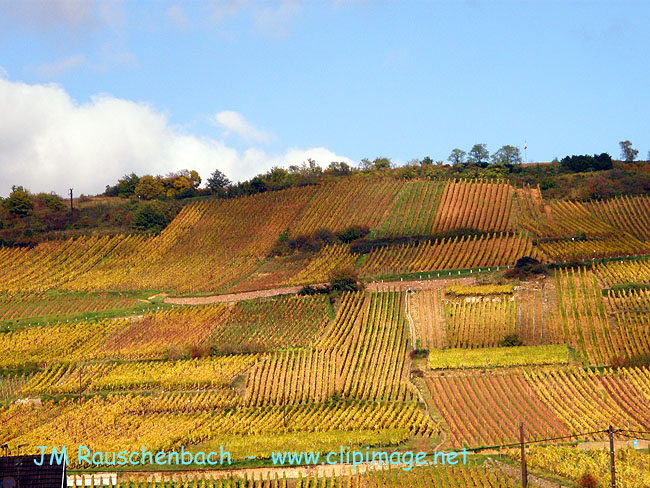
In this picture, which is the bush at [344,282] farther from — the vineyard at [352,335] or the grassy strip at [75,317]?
the grassy strip at [75,317]

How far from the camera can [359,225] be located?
8944 centimetres

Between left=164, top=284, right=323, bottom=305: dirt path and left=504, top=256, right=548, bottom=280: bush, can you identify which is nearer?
left=504, top=256, right=548, bottom=280: bush

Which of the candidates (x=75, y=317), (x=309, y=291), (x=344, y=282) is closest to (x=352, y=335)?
(x=344, y=282)

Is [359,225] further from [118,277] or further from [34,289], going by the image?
[34,289]

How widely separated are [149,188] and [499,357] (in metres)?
74.1

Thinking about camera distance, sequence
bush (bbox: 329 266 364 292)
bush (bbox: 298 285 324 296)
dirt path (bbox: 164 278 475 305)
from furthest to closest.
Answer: bush (bbox: 298 285 324 296) → bush (bbox: 329 266 364 292) → dirt path (bbox: 164 278 475 305)

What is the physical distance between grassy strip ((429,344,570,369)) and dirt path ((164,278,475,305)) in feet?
42.2

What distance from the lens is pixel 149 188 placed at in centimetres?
11988

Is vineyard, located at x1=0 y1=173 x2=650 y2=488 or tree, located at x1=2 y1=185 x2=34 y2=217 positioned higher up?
tree, located at x1=2 y1=185 x2=34 y2=217

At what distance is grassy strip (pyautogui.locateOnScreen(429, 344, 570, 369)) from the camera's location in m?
55.9

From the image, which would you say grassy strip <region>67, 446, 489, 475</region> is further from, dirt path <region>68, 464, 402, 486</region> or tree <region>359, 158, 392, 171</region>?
tree <region>359, 158, 392, 171</region>

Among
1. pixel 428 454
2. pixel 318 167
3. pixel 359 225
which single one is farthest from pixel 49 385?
pixel 318 167

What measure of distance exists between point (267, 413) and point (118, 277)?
119 feet

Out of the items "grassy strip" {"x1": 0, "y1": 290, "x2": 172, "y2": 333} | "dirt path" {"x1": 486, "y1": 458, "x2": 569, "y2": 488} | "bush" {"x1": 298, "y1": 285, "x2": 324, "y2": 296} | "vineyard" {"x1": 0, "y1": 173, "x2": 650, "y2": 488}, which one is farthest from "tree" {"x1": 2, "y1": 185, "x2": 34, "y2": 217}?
"dirt path" {"x1": 486, "y1": 458, "x2": 569, "y2": 488}
